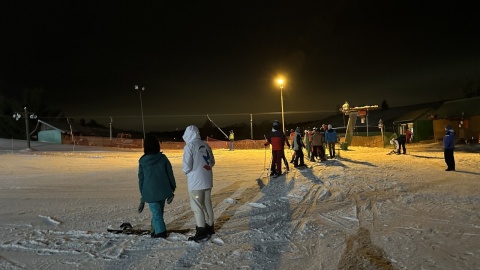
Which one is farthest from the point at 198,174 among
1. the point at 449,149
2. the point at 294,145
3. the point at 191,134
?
the point at 449,149

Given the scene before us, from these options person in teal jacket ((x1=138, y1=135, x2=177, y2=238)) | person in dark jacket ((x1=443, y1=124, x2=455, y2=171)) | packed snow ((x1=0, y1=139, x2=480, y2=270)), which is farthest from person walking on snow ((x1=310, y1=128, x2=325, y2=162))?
person in teal jacket ((x1=138, y1=135, x2=177, y2=238))

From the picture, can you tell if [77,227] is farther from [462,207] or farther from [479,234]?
[462,207]

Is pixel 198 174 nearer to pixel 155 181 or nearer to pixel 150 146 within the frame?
pixel 155 181

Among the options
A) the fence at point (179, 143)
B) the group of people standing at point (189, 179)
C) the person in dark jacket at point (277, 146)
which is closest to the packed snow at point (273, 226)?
the group of people standing at point (189, 179)

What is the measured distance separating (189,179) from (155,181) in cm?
49

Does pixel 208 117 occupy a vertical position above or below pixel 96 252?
above

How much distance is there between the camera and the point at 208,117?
41.1m

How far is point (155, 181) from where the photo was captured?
5.78m

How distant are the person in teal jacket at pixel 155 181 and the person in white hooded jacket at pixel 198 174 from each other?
0.32 m

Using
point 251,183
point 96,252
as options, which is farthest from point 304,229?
point 251,183

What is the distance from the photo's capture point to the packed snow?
188 inches

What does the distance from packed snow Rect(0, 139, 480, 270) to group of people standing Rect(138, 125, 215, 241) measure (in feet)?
0.98

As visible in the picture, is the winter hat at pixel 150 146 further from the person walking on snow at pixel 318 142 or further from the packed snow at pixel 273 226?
the person walking on snow at pixel 318 142

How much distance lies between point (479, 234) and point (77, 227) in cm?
619
